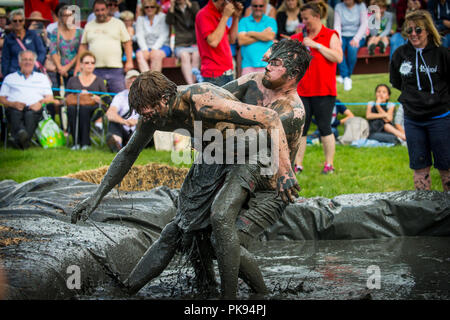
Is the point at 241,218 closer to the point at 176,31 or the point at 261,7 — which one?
the point at 261,7

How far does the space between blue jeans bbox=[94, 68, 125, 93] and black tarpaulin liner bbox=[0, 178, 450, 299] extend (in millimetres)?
3611

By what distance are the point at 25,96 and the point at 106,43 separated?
5.02ft

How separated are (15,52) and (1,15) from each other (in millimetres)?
950

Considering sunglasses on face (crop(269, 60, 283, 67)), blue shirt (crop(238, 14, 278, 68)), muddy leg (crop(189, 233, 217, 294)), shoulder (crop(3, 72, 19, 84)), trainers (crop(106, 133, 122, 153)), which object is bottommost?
muddy leg (crop(189, 233, 217, 294))

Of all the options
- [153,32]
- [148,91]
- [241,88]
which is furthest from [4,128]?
[148,91]

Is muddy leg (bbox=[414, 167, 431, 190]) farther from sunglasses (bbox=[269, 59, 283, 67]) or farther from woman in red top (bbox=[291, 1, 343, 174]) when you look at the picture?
sunglasses (bbox=[269, 59, 283, 67])

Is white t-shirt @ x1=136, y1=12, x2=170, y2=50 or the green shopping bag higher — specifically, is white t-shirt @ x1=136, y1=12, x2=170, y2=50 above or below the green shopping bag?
above

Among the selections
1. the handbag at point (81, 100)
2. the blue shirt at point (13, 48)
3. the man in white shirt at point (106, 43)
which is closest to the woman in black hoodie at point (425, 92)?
the man in white shirt at point (106, 43)

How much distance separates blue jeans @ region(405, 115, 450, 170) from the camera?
6.49 meters

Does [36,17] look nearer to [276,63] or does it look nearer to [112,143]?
[112,143]

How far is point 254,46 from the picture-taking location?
8961 mm

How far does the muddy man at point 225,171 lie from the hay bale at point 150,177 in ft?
9.51

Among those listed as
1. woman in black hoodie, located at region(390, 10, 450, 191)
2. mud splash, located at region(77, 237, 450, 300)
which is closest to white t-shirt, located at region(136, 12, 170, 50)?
woman in black hoodie, located at region(390, 10, 450, 191)

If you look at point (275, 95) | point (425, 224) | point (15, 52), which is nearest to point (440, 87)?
point (425, 224)
